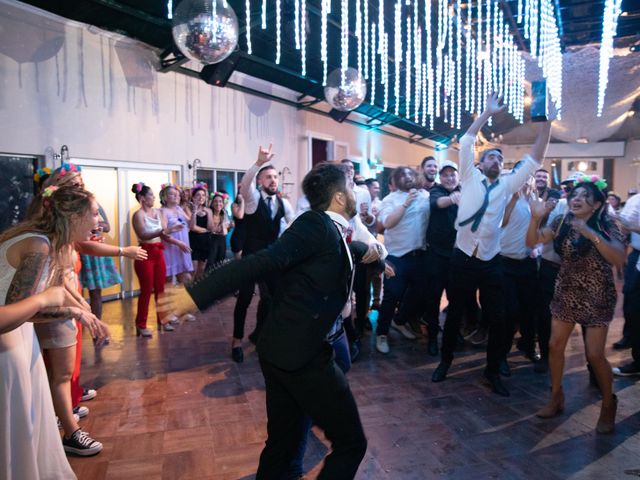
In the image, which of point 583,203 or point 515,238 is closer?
point 583,203

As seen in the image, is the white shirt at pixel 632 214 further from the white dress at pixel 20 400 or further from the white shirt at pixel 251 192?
the white dress at pixel 20 400

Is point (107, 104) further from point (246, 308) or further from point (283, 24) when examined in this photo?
point (246, 308)

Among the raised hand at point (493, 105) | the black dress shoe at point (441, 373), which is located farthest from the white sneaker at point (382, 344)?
the raised hand at point (493, 105)

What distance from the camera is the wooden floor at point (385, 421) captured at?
232cm

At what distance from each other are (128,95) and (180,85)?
1.04 metres

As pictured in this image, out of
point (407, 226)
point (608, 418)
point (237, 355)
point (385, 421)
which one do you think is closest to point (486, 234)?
point (407, 226)

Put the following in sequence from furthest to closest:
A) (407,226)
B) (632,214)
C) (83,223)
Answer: (407,226), (632,214), (83,223)

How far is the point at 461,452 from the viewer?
2453 millimetres

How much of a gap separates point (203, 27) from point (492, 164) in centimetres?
247

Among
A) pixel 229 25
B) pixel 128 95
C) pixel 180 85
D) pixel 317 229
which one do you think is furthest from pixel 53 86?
pixel 317 229

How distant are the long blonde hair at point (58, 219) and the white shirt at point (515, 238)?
2962mm

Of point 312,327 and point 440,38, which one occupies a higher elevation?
point 440,38

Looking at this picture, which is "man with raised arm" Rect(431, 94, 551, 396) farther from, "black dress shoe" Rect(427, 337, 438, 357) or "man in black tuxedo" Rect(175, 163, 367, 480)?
"man in black tuxedo" Rect(175, 163, 367, 480)

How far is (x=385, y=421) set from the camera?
2.81 meters
